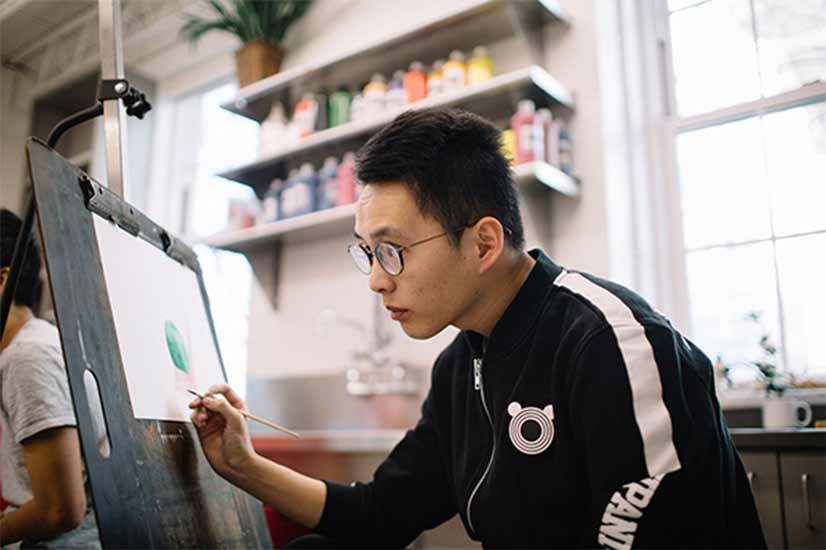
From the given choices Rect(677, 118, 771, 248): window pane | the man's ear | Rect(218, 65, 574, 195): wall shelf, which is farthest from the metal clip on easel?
Rect(677, 118, 771, 248): window pane

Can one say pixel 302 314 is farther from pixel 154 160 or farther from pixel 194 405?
pixel 194 405

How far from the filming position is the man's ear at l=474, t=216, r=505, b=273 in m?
1.07

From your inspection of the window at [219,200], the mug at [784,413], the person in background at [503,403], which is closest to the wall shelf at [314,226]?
the window at [219,200]

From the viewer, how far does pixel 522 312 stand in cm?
106

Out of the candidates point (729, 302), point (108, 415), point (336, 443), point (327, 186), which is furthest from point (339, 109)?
point (108, 415)

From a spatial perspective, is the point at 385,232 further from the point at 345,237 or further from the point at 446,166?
the point at 345,237

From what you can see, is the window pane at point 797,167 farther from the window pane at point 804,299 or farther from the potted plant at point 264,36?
the potted plant at point 264,36

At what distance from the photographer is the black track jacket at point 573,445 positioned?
815mm

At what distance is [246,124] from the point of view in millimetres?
3256

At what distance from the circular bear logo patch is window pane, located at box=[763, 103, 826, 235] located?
0.83m

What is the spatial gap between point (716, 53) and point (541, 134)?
684mm

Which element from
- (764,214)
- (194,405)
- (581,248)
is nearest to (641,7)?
(764,214)

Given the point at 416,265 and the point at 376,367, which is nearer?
the point at 416,265

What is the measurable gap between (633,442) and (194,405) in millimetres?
607
